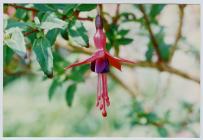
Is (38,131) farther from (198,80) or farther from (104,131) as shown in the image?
(198,80)

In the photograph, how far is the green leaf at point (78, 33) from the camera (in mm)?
1193

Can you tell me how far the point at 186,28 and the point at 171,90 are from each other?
277 mm

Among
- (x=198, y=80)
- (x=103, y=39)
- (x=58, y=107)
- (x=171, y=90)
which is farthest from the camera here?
(x=58, y=107)

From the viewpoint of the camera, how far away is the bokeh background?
5.45 ft

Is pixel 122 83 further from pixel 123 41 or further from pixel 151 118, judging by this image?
pixel 123 41

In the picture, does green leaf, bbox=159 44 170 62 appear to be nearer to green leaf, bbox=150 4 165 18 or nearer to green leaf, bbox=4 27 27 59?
green leaf, bbox=150 4 165 18

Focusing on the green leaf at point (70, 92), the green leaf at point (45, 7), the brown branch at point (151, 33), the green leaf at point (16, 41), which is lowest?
the green leaf at point (70, 92)

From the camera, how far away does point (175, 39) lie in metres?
1.71

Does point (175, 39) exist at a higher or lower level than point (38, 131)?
higher

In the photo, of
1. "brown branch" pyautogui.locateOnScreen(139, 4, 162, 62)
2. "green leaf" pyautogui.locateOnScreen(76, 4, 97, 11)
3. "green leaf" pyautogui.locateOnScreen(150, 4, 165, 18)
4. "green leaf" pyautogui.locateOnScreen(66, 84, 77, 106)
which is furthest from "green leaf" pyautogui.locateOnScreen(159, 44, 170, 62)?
"green leaf" pyautogui.locateOnScreen(76, 4, 97, 11)

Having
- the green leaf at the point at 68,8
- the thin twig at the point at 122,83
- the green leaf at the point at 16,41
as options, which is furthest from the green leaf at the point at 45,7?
the thin twig at the point at 122,83

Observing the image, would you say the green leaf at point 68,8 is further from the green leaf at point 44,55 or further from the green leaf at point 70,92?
the green leaf at point 70,92

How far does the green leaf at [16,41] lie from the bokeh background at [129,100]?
11.3 inches

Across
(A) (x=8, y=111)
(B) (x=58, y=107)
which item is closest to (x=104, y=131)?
(B) (x=58, y=107)
